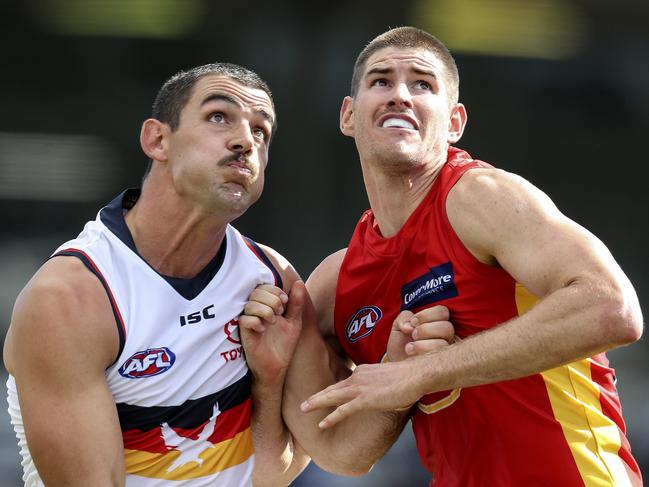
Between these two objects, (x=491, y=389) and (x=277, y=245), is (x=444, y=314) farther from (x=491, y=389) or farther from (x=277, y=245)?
(x=277, y=245)

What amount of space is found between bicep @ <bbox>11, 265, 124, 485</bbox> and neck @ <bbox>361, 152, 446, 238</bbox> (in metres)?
1.15

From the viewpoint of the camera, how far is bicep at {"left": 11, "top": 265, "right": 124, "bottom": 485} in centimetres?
312

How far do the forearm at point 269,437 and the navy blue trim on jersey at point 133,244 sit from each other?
446mm

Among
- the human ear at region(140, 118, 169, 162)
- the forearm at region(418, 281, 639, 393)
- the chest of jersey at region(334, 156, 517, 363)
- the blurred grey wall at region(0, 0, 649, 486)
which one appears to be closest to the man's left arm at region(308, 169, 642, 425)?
the forearm at region(418, 281, 639, 393)

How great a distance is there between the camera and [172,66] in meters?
6.76

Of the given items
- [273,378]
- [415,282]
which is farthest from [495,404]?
[273,378]

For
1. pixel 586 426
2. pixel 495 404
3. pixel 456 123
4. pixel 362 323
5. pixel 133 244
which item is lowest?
pixel 586 426

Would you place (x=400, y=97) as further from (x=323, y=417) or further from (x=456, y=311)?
(x=323, y=417)

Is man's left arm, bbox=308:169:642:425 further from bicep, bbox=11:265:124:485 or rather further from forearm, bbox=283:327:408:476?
bicep, bbox=11:265:124:485

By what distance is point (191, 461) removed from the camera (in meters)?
3.48

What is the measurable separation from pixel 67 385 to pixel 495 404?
4.55 feet

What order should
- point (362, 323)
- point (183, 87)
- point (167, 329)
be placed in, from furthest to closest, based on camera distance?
point (362, 323)
point (183, 87)
point (167, 329)

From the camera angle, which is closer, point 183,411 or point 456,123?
point 183,411

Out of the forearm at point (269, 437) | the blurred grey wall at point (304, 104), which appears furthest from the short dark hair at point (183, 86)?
the blurred grey wall at point (304, 104)
